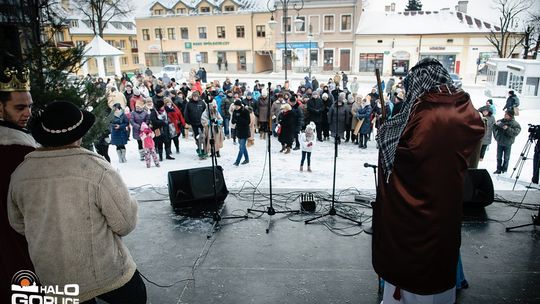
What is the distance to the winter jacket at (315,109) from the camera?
39.0ft

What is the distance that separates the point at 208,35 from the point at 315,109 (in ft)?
104

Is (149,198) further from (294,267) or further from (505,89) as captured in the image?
(505,89)

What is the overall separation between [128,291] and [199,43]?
4134 cm

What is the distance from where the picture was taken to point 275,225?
5.23 meters

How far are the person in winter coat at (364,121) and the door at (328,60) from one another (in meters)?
26.2

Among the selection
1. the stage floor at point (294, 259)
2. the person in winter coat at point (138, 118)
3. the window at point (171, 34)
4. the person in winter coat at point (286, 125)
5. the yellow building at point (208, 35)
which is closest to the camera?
the stage floor at point (294, 259)

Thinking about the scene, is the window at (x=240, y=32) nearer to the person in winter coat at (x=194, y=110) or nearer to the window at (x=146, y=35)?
the window at (x=146, y=35)

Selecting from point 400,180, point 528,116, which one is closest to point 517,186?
point 400,180

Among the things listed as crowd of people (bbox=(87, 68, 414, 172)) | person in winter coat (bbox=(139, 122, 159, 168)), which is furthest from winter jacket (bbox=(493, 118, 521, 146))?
person in winter coat (bbox=(139, 122, 159, 168))

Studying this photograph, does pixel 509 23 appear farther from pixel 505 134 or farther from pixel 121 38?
pixel 121 38

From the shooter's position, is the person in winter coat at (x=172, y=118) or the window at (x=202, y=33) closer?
the person in winter coat at (x=172, y=118)

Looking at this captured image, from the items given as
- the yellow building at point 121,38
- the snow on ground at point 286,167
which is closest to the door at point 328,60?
the yellow building at point 121,38

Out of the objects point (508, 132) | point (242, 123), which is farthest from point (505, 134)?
point (242, 123)

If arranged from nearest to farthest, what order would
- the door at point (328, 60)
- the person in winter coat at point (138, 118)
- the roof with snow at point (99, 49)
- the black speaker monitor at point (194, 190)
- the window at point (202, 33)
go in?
the black speaker monitor at point (194, 190) < the person in winter coat at point (138, 118) < the roof with snow at point (99, 49) < the door at point (328, 60) < the window at point (202, 33)
